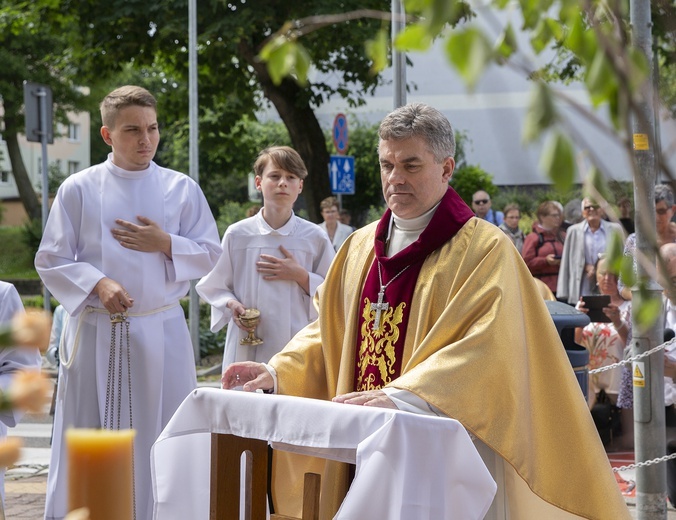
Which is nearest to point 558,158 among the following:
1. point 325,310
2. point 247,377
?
point 247,377

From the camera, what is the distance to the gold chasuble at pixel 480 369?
12.0 ft

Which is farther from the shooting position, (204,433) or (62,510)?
(62,510)

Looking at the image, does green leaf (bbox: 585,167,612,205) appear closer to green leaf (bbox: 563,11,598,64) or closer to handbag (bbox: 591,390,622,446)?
green leaf (bbox: 563,11,598,64)

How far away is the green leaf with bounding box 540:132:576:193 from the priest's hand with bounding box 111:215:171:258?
14.1 ft

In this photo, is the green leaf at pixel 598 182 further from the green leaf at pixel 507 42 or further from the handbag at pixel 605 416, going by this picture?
the handbag at pixel 605 416

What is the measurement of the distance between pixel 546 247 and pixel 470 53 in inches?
430

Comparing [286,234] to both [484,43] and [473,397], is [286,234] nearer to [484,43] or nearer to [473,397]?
[473,397]

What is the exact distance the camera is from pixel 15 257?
3878 cm

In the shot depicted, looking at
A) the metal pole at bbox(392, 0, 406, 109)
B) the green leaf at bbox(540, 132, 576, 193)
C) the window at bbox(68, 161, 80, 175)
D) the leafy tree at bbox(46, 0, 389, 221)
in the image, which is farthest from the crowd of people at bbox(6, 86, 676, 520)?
the window at bbox(68, 161, 80, 175)

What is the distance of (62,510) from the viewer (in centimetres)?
521

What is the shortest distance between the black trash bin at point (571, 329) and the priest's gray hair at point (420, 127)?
2403 millimetres

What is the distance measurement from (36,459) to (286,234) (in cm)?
336

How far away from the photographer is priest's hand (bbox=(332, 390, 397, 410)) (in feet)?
11.7

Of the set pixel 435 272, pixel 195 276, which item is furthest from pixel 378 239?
pixel 195 276
